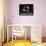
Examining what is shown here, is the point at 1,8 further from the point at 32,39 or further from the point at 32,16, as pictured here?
the point at 32,39

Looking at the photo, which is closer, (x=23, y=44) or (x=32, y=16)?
(x=23, y=44)

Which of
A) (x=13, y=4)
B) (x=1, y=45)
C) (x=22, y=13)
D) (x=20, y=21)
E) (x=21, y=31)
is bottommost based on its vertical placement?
(x=1, y=45)

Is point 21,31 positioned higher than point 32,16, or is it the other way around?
point 32,16

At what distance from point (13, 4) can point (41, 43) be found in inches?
33.6

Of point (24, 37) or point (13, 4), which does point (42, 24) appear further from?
point (13, 4)

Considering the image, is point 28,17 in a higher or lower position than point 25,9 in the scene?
lower

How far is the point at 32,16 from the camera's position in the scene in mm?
2213

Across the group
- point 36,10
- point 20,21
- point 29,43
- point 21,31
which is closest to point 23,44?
point 29,43

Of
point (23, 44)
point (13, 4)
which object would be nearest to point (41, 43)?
point (23, 44)

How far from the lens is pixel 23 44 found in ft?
6.57

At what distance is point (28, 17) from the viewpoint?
7.29ft

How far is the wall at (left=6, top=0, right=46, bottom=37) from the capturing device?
7.22 feet

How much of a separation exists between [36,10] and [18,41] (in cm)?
64

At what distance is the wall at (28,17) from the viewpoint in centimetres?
220
